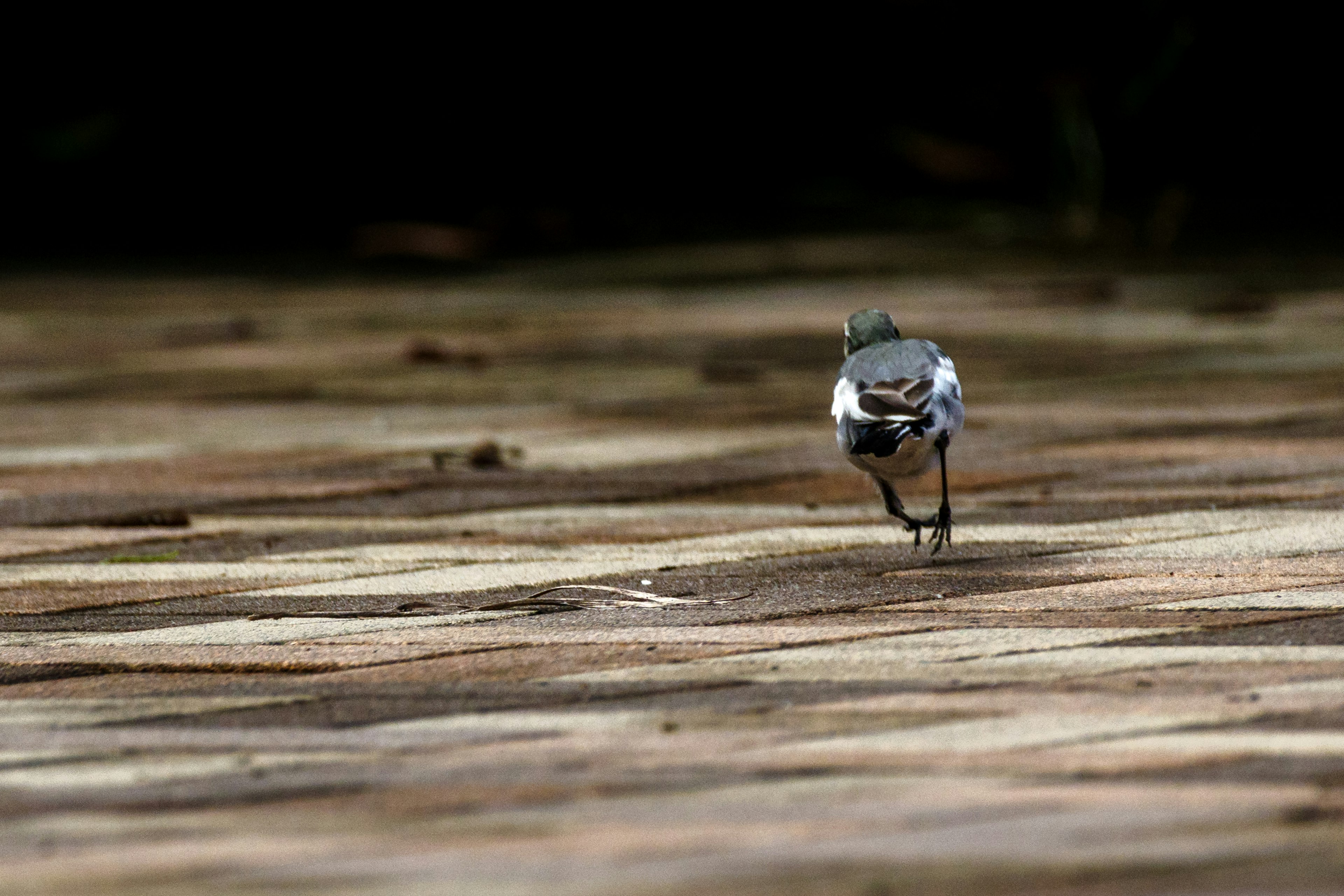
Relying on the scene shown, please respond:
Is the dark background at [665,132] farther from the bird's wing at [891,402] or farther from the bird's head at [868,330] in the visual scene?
the bird's wing at [891,402]

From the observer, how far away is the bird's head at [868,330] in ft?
15.4

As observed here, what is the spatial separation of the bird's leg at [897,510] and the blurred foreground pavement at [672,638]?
7cm

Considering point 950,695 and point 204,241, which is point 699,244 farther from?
point 950,695

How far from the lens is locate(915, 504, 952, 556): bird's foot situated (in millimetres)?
4215

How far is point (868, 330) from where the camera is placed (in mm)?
4695

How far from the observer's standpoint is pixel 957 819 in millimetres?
2477

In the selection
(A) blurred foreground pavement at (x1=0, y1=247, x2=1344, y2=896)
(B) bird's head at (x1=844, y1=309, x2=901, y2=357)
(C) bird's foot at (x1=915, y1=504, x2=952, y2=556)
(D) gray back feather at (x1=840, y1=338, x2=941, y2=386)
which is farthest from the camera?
(B) bird's head at (x1=844, y1=309, x2=901, y2=357)

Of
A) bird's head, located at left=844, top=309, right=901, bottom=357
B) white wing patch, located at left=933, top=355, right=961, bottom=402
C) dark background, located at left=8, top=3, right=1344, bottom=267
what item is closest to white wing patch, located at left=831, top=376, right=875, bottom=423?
white wing patch, located at left=933, top=355, right=961, bottom=402

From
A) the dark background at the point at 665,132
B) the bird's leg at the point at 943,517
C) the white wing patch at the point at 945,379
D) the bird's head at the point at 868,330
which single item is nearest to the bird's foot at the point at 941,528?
the bird's leg at the point at 943,517

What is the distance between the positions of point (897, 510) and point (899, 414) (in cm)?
36

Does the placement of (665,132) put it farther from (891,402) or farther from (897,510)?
(891,402)

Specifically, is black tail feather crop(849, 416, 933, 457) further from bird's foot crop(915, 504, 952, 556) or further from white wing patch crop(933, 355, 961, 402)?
bird's foot crop(915, 504, 952, 556)

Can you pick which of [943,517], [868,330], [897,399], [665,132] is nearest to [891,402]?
[897,399]

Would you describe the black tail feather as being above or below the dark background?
below
